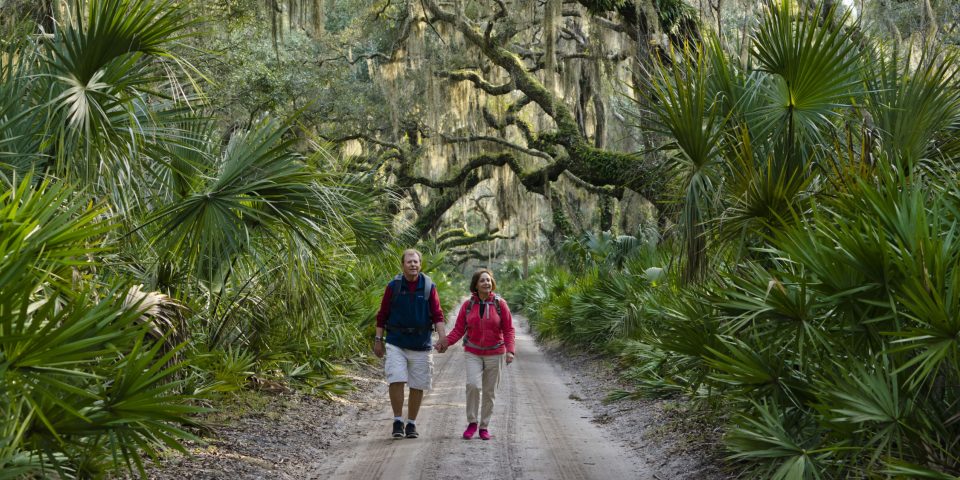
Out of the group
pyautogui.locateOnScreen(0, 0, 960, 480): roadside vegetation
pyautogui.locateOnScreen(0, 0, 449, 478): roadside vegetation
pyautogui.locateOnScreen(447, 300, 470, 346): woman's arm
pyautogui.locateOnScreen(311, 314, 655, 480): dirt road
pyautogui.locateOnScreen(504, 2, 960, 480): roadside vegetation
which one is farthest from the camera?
pyautogui.locateOnScreen(447, 300, 470, 346): woman's arm

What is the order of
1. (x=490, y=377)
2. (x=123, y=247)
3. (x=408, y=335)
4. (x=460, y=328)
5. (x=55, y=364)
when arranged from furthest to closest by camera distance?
(x=460, y=328) → (x=490, y=377) → (x=408, y=335) → (x=123, y=247) → (x=55, y=364)

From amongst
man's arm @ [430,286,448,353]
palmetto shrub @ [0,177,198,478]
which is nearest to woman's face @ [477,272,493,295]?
man's arm @ [430,286,448,353]

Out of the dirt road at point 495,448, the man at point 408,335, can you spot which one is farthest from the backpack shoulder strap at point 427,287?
the dirt road at point 495,448

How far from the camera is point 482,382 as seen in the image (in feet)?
25.6

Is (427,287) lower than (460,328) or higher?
higher

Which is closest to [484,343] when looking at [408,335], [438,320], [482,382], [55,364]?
[482,382]

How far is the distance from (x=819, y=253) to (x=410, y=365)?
420 centimetres

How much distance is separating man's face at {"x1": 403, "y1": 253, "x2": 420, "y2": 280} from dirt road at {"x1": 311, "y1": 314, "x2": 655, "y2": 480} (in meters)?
1.44

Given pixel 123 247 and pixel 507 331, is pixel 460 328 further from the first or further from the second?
pixel 123 247

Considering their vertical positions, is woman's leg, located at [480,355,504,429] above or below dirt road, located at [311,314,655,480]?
above

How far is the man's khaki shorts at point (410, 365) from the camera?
7691 mm

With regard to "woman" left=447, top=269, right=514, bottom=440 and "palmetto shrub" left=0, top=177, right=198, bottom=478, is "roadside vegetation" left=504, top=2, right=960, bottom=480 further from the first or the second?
"palmetto shrub" left=0, top=177, right=198, bottom=478

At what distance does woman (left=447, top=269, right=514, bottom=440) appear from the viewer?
305 inches

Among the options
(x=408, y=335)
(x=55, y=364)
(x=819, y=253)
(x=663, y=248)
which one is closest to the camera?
(x=55, y=364)
